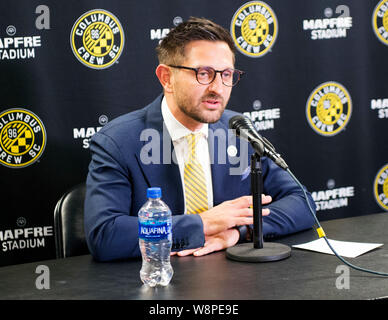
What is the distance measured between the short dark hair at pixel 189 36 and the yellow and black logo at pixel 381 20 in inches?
60.9

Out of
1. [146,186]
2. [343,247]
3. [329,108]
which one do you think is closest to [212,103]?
[146,186]

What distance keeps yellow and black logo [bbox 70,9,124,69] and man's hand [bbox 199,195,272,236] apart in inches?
46.6

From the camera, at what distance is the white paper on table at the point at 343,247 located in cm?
→ 198

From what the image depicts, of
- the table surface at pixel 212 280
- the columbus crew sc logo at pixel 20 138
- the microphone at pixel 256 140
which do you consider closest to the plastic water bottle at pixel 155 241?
the table surface at pixel 212 280

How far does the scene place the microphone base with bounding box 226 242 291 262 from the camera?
191cm

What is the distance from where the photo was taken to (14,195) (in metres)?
2.85

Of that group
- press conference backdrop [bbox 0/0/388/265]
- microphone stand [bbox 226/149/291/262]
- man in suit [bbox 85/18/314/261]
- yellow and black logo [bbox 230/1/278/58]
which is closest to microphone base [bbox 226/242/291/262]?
microphone stand [bbox 226/149/291/262]

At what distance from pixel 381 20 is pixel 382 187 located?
1.07 m

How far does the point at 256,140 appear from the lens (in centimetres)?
187

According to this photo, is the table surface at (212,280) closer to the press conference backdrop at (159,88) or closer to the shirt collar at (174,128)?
the shirt collar at (174,128)

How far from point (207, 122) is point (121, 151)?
1.25 feet
